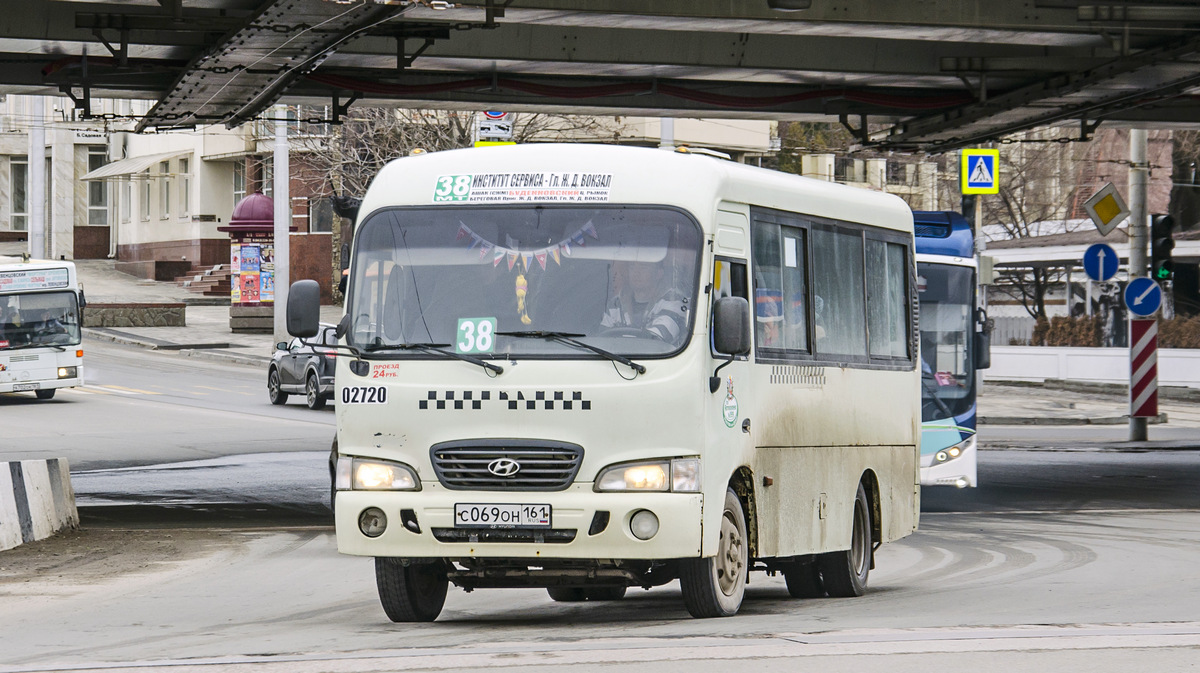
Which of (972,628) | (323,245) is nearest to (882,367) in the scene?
(972,628)

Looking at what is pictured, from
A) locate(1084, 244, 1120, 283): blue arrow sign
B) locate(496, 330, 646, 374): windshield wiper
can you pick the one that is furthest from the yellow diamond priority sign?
locate(496, 330, 646, 374): windshield wiper

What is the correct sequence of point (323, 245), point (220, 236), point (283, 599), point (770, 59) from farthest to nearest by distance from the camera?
point (220, 236)
point (323, 245)
point (770, 59)
point (283, 599)

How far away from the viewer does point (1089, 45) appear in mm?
17750

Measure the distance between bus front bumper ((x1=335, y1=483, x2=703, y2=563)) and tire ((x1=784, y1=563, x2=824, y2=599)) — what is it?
2.81 m

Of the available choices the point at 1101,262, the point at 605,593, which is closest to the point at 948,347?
the point at 605,593

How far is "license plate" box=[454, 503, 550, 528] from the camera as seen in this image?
336 inches

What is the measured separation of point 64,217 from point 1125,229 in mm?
42228

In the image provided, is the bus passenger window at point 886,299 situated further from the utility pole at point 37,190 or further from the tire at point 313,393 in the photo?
the utility pole at point 37,190

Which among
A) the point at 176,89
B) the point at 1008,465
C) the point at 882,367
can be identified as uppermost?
the point at 176,89

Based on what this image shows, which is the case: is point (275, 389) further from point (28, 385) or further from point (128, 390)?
point (28, 385)

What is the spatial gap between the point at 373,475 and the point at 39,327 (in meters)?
28.8

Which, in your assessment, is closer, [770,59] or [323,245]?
[770,59]

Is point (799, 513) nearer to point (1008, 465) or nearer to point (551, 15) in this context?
point (551, 15)

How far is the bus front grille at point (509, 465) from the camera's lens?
8594 mm
